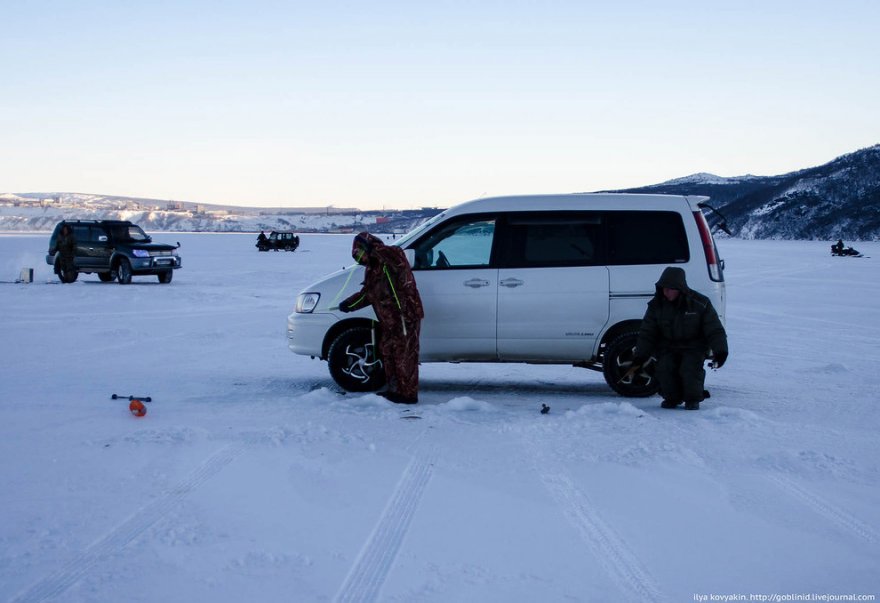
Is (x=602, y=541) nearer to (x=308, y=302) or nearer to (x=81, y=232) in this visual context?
(x=308, y=302)

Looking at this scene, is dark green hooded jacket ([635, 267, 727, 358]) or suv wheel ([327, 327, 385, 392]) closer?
dark green hooded jacket ([635, 267, 727, 358])

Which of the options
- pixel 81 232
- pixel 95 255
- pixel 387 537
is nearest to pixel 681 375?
pixel 387 537

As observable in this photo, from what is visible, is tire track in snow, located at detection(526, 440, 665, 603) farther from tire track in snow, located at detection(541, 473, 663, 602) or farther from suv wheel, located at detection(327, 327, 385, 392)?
suv wheel, located at detection(327, 327, 385, 392)

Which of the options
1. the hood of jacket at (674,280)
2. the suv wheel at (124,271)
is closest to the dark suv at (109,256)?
the suv wheel at (124,271)

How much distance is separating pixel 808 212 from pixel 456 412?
195518 mm

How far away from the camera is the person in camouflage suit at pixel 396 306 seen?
837cm

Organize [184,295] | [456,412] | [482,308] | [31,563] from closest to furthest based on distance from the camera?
[31,563] → [456,412] → [482,308] → [184,295]

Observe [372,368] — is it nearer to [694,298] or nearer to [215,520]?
[694,298]

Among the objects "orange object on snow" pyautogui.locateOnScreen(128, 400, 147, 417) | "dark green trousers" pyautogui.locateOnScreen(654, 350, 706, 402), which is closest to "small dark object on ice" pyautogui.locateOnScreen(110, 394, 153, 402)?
"orange object on snow" pyautogui.locateOnScreen(128, 400, 147, 417)

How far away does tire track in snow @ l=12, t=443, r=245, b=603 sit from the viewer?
13.1 ft

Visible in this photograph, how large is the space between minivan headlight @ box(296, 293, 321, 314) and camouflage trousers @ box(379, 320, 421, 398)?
99cm

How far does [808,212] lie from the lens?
615 ft

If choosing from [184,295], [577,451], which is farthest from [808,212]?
[577,451]

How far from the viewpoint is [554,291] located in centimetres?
879
